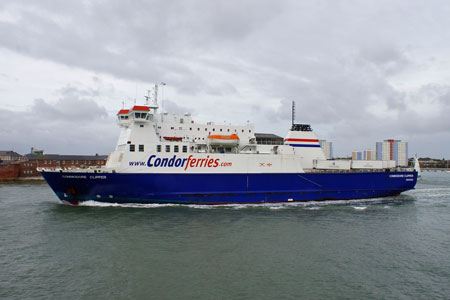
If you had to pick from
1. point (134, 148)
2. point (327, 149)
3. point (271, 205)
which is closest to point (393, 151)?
point (327, 149)

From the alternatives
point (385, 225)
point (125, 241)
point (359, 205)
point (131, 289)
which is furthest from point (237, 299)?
point (359, 205)

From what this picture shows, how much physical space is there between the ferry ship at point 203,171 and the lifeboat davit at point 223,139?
0.07m

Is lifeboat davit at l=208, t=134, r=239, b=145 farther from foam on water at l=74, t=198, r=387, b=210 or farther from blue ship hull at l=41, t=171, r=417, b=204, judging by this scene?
foam on water at l=74, t=198, r=387, b=210

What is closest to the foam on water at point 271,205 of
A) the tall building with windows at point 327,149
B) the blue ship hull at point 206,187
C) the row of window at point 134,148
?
the blue ship hull at point 206,187

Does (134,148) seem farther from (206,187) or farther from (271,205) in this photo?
(271,205)

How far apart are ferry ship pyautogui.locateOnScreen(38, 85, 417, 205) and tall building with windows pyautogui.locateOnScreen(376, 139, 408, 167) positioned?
58.8ft

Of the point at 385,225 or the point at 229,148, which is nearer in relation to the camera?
the point at 385,225

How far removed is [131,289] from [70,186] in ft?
41.0

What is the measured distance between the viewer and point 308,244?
467 inches

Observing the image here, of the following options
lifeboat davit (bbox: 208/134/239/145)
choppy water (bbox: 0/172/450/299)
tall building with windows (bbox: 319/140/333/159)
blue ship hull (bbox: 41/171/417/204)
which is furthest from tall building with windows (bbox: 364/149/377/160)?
lifeboat davit (bbox: 208/134/239/145)

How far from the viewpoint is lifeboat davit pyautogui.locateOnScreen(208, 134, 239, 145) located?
19922mm

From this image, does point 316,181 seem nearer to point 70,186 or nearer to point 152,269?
point 152,269

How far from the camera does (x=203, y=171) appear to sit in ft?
62.4

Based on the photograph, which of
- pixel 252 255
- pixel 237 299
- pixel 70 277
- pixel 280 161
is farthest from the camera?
pixel 280 161
